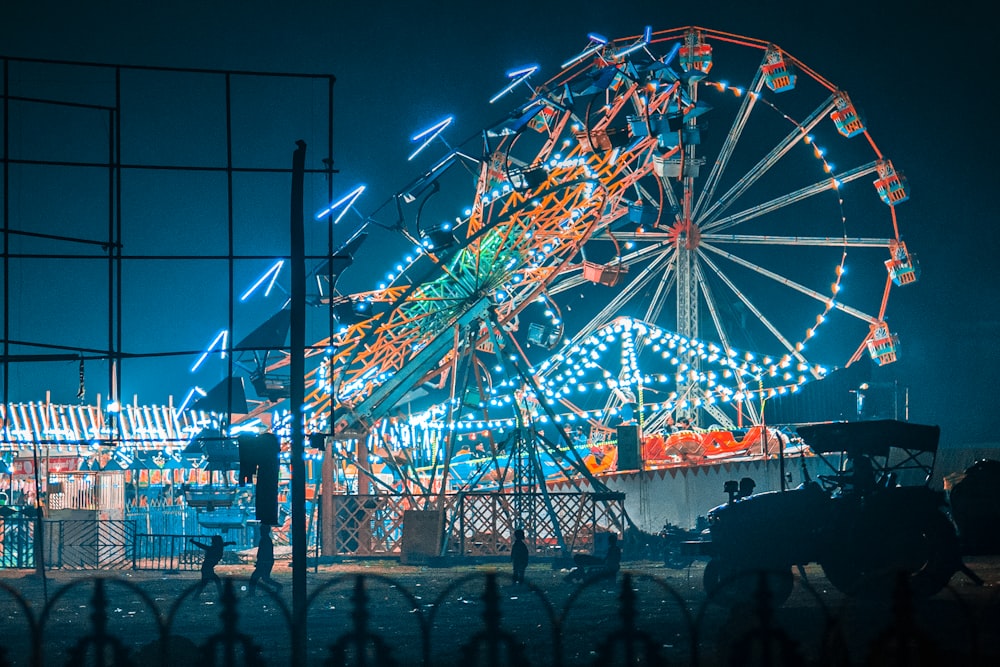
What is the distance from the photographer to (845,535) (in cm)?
1409

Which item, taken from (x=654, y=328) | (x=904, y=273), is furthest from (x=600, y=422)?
(x=904, y=273)

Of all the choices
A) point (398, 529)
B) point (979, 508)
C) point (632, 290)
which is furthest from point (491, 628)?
point (632, 290)

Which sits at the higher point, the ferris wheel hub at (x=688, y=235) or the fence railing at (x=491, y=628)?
the ferris wheel hub at (x=688, y=235)

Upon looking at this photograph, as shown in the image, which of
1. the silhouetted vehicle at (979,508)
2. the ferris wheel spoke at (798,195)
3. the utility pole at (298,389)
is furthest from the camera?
the ferris wheel spoke at (798,195)

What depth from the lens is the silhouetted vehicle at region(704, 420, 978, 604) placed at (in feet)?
44.9

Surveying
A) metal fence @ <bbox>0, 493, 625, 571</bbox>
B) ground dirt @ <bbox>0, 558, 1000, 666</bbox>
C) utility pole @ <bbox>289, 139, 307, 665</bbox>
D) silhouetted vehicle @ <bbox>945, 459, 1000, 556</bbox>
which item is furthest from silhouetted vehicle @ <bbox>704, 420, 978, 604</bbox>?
metal fence @ <bbox>0, 493, 625, 571</bbox>

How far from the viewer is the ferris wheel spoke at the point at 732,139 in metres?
33.5

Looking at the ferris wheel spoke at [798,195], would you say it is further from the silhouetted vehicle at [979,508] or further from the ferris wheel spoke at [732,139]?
the silhouetted vehicle at [979,508]

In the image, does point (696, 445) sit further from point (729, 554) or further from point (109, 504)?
point (109, 504)

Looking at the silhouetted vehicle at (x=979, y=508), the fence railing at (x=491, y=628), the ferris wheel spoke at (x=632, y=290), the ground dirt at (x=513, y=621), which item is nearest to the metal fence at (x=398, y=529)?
the ground dirt at (x=513, y=621)

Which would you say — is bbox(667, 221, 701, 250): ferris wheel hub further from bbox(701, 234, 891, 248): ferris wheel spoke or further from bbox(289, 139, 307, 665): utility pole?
bbox(289, 139, 307, 665): utility pole

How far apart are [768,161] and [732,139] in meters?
1.35

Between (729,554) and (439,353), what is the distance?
12635 millimetres

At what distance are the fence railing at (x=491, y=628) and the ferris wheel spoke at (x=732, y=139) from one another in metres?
19.5
